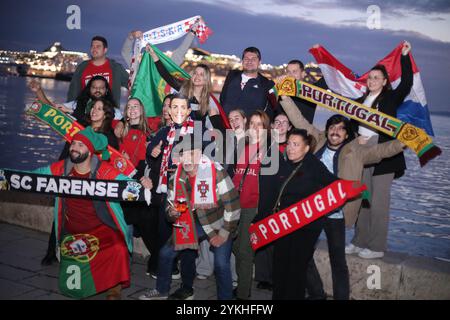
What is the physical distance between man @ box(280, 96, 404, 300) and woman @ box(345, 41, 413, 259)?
0.33 m

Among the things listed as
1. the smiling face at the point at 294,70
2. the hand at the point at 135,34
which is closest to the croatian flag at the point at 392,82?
the smiling face at the point at 294,70

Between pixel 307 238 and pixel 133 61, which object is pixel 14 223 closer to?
pixel 133 61

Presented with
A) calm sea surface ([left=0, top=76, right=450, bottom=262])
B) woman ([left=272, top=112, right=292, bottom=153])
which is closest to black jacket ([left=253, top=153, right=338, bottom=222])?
woman ([left=272, top=112, right=292, bottom=153])

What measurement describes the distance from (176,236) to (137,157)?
5.06ft

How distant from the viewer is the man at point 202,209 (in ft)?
15.5

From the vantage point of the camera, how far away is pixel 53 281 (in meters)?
5.45

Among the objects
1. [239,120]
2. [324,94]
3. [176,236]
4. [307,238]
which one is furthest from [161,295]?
[324,94]

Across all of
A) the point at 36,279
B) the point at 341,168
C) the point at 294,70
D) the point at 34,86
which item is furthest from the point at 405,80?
the point at 36,279

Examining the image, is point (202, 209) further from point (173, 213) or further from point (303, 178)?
point (303, 178)

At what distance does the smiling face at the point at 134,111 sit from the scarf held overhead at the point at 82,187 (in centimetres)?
140

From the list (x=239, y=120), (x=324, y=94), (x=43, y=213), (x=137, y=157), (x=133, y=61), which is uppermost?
(x=133, y=61)

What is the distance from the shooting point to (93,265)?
16.3ft

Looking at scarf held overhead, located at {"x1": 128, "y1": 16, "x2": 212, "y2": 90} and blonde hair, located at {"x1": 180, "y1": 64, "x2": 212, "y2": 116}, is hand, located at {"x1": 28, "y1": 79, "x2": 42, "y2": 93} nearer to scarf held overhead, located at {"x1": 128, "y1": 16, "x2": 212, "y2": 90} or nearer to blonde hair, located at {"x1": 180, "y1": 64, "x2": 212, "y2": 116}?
scarf held overhead, located at {"x1": 128, "y1": 16, "x2": 212, "y2": 90}

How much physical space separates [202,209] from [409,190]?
17.4 metres
